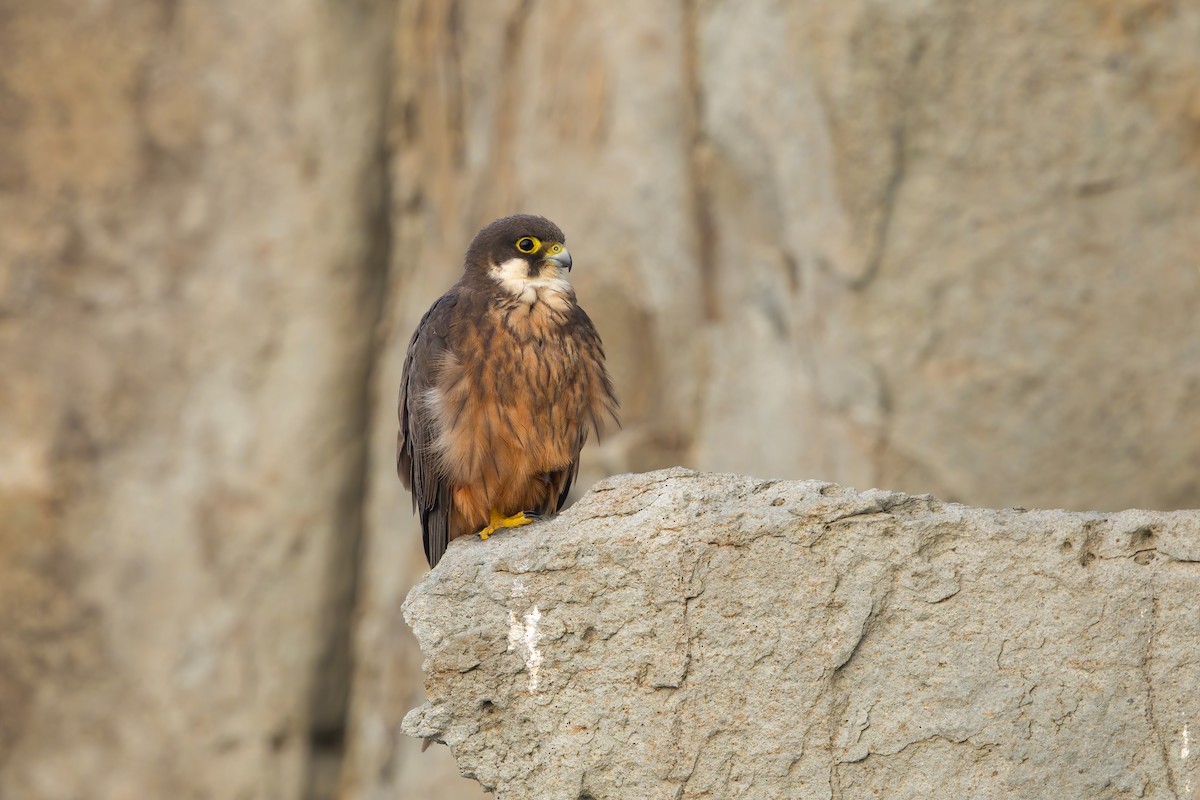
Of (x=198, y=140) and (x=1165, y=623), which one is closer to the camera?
(x=1165, y=623)

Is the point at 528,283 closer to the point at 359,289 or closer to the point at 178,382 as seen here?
the point at 359,289

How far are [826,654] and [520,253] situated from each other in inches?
65.5

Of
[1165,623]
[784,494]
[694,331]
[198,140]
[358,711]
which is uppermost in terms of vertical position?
[198,140]

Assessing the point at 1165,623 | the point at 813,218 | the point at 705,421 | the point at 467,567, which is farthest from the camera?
the point at 705,421

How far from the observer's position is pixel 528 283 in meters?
4.42

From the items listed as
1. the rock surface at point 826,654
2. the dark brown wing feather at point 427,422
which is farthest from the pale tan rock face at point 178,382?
the rock surface at point 826,654

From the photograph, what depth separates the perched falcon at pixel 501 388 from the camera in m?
4.27

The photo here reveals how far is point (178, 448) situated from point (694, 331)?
9.67ft

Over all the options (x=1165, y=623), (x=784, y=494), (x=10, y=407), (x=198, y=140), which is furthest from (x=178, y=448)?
(x=1165, y=623)

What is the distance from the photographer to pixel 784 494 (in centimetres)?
351

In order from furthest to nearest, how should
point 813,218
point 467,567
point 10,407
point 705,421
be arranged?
point 10,407
point 705,421
point 813,218
point 467,567

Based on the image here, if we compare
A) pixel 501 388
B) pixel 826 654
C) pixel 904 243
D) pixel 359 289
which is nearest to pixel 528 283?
pixel 501 388

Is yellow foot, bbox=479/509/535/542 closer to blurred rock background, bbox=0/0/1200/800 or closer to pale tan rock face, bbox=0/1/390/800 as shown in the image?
blurred rock background, bbox=0/0/1200/800

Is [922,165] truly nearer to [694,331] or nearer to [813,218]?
[813,218]
